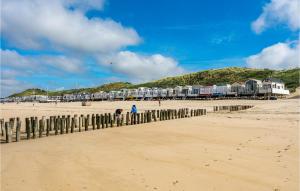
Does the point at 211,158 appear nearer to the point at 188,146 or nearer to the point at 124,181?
the point at 188,146

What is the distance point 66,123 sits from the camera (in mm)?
20297

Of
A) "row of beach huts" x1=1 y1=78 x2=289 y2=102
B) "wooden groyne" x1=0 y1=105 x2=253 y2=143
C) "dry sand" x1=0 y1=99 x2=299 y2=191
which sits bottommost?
"dry sand" x1=0 y1=99 x2=299 y2=191

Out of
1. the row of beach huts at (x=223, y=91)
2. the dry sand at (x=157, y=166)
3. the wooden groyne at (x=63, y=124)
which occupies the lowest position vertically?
the dry sand at (x=157, y=166)

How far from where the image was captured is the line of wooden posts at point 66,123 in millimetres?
17194

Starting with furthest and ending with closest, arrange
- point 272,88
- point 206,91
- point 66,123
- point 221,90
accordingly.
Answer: point 206,91, point 221,90, point 272,88, point 66,123

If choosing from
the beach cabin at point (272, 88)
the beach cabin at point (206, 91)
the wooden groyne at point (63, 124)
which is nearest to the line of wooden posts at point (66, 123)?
the wooden groyne at point (63, 124)

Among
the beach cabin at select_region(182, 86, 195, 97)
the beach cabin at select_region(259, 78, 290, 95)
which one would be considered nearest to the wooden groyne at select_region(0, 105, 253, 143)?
the beach cabin at select_region(259, 78, 290, 95)

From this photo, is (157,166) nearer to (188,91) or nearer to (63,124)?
(63,124)

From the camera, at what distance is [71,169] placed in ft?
30.2

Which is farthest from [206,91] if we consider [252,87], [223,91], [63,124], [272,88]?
[63,124]

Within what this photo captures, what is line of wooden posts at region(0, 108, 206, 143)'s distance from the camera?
677 inches

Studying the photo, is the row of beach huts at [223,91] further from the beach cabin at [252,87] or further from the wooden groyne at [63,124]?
the wooden groyne at [63,124]

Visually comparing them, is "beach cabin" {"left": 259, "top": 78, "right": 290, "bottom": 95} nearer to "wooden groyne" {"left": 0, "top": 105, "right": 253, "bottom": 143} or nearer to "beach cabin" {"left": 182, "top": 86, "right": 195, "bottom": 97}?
"beach cabin" {"left": 182, "top": 86, "right": 195, "bottom": 97}

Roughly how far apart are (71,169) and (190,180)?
3.21 metres
